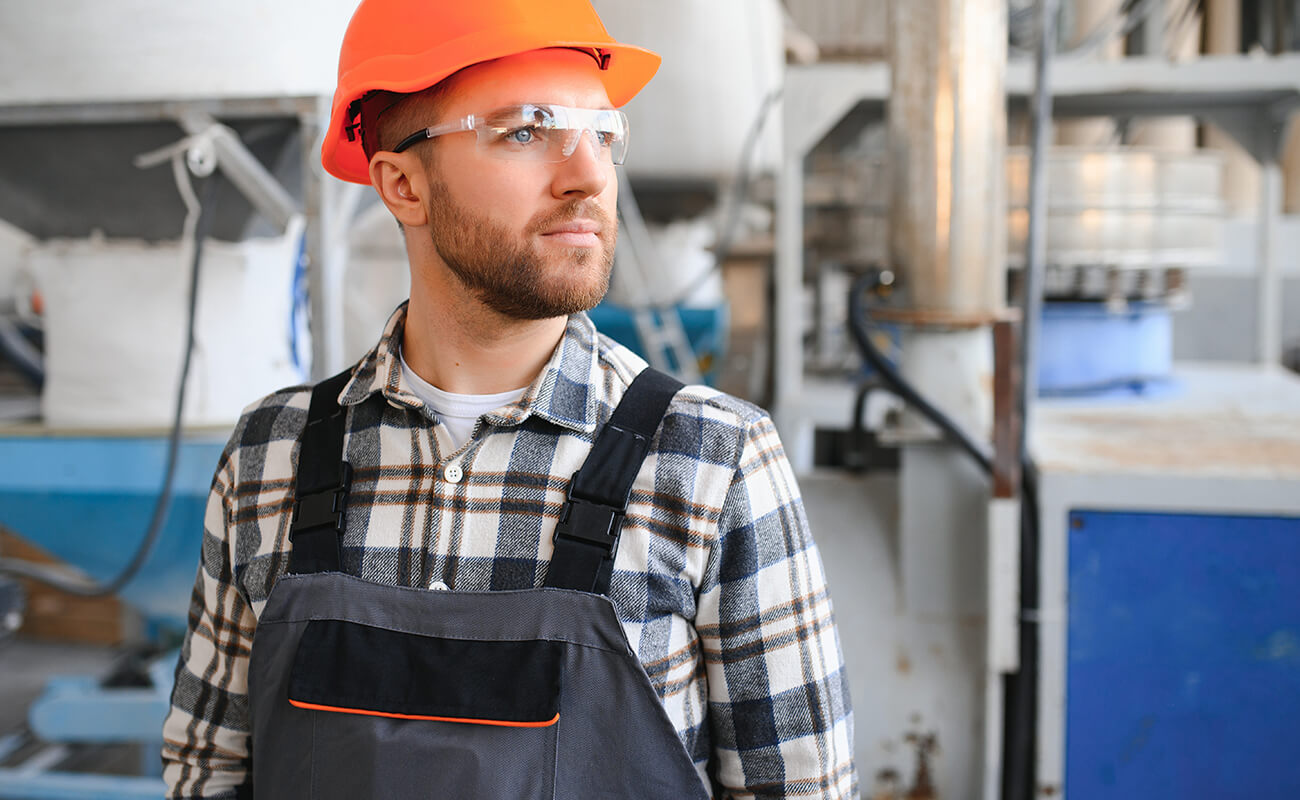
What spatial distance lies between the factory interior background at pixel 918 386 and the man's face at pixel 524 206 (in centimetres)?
87

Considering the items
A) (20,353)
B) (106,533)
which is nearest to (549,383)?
(106,533)

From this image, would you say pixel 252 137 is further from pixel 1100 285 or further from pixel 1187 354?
pixel 1187 354

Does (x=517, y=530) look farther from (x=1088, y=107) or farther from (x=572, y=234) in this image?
(x=1088, y=107)

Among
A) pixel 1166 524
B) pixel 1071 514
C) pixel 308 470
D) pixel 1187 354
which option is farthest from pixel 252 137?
pixel 1187 354

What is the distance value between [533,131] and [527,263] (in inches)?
4.7

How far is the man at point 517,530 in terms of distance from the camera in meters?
0.84

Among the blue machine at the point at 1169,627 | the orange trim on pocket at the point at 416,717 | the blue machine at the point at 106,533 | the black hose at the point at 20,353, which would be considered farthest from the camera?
the black hose at the point at 20,353

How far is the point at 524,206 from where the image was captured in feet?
2.93

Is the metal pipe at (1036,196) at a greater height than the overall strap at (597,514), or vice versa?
the metal pipe at (1036,196)

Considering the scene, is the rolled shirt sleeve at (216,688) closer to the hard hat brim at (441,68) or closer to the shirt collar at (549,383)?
the shirt collar at (549,383)

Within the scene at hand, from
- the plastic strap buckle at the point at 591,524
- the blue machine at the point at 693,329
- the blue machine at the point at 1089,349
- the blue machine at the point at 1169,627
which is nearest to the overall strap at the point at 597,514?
the plastic strap buckle at the point at 591,524

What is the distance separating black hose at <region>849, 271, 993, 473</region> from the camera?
83.7 inches

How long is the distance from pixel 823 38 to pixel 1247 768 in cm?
637

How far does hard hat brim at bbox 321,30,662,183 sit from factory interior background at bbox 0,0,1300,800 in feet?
2.20
